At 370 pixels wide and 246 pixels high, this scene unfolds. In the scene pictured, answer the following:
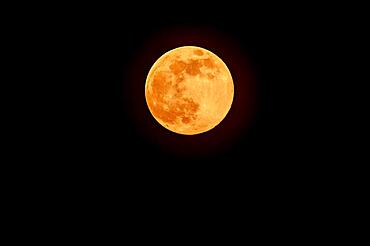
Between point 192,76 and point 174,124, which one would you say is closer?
point 192,76

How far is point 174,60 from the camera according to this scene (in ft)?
8.29

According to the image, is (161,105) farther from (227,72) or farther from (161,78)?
(227,72)

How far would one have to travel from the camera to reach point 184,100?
2.48m

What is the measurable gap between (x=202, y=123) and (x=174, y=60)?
42 cm

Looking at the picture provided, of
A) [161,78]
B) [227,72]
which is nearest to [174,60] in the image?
[161,78]

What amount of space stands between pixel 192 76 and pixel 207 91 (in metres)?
0.12

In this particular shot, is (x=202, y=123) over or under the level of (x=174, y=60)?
under

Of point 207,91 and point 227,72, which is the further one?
point 227,72

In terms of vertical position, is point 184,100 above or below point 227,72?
below

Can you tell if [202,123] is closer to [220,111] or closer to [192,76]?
[220,111]

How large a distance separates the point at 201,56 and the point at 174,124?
0.45 m

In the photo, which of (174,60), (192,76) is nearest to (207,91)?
(192,76)

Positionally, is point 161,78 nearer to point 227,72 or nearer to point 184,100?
point 184,100

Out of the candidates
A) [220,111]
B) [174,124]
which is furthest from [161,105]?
[220,111]
